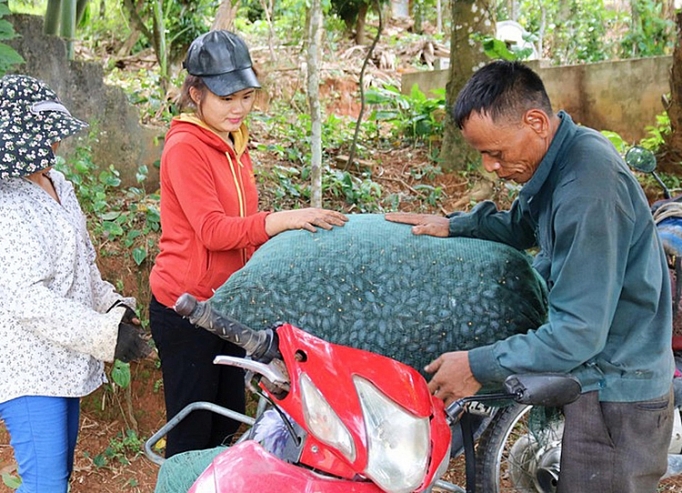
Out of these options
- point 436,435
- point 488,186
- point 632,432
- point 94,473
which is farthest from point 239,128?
point 488,186

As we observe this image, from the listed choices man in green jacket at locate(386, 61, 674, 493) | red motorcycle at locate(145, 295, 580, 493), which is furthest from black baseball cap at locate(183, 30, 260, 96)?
red motorcycle at locate(145, 295, 580, 493)

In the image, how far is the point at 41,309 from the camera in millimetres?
2129

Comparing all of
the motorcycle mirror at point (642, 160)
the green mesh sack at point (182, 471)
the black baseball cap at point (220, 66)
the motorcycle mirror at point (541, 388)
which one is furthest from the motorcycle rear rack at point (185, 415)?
the motorcycle mirror at point (642, 160)

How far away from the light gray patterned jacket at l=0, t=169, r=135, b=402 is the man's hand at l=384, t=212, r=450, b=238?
934 mm

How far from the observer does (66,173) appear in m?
4.27

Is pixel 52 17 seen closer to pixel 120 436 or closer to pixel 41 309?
pixel 120 436

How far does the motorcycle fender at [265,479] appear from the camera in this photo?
60.7 inches

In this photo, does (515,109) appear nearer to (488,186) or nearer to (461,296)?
(461,296)

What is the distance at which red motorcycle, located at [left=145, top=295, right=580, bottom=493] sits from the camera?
4.94 feet

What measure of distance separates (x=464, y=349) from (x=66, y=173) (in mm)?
3081

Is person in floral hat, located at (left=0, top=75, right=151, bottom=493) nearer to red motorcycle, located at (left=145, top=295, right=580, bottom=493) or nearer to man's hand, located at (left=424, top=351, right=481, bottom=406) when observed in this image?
red motorcycle, located at (left=145, top=295, right=580, bottom=493)

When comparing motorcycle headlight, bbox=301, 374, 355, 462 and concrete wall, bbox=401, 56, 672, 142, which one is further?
concrete wall, bbox=401, 56, 672, 142

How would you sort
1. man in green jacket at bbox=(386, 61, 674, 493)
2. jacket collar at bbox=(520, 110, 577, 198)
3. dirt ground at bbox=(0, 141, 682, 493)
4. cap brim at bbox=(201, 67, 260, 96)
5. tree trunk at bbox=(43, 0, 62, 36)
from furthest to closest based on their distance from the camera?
tree trunk at bbox=(43, 0, 62, 36) → dirt ground at bbox=(0, 141, 682, 493) → cap brim at bbox=(201, 67, 260, 96) → jacket collar at bbox=(520, 110, 577, 198) → man in green jacket at bbox=(386, 61, 674, 493)

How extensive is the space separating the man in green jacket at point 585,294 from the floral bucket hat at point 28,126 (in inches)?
45.4
